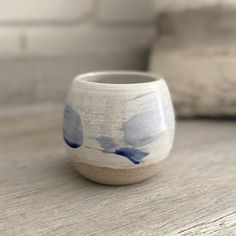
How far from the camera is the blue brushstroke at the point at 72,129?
17.1 inches

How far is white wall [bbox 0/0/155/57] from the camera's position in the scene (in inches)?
27.6

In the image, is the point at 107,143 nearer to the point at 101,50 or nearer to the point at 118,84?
the point at 118,84

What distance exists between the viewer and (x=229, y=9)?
0.66 m

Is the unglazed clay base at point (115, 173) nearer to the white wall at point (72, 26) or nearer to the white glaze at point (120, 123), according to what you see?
the white glaze at point (120, 123)

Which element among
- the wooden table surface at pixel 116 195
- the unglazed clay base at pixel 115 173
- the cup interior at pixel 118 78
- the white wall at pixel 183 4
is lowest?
the wooden table surface at pixel 116 195

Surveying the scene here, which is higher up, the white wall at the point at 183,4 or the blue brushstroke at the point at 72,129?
the white wall at the point at 183,4

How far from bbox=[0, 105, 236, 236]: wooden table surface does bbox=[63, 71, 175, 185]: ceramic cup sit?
0.03 meters

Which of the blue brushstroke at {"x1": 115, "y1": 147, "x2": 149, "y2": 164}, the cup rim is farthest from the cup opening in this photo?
the blue brushstroke at {"x1": 115, "y1": 147, "x2": 149, "y2": 164}

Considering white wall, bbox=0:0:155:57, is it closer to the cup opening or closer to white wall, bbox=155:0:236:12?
white wall, bbox=155:0:236:12

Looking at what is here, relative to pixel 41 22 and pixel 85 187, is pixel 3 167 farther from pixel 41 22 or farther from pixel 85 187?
pixel 41 22

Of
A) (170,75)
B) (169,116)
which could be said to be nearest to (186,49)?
(170,75)

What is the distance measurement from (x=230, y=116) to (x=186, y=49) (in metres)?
0.14

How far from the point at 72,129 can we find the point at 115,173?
7 centimetres

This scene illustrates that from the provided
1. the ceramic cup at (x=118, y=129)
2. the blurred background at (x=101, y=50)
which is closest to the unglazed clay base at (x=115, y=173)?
the ceramic cup at (x=118, y=129)
